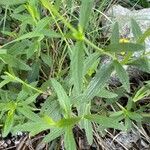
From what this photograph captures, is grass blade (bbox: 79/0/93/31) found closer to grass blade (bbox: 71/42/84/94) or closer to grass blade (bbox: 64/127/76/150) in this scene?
grass blade (bbox: 71/42/84/94)

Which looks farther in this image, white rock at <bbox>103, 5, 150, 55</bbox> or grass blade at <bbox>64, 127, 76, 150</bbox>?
white rock at <bbox>103, 5, 150, 55</bbox>

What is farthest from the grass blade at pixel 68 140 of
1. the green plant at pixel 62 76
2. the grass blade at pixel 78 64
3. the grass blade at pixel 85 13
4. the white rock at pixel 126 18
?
the white rock at pixel 126 18

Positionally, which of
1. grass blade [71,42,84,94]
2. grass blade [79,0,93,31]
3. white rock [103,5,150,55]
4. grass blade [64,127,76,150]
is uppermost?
grass blade [79,0,93,31]

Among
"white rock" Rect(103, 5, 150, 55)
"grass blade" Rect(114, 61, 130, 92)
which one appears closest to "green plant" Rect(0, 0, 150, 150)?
"grass blade" Rect(114, 61, 130, 92)

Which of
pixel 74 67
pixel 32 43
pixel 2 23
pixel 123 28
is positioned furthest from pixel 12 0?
pixel 123 28

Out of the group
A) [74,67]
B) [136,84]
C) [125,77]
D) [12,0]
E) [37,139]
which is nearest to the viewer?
[74,67]

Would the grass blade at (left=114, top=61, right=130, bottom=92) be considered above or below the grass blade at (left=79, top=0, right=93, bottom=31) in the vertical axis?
below

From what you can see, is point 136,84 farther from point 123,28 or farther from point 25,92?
point 25,92

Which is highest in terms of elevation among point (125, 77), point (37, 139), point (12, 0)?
point (12, 0)

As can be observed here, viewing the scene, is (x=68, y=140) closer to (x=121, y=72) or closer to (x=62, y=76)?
(x=121, y=72)
